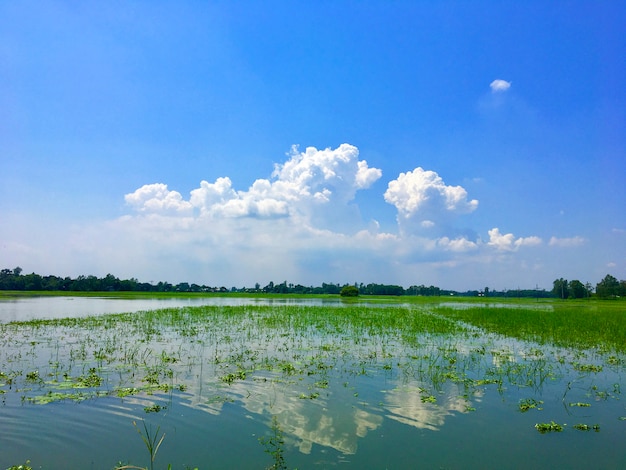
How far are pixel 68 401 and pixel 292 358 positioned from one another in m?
7.68

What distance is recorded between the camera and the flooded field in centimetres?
664

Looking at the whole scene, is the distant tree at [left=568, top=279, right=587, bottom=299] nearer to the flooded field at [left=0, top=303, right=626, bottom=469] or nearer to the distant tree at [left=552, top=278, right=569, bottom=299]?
the distant tree at [left=552, top=278, right=569, bottom=299]

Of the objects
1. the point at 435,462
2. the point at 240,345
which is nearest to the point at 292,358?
the point at 240,345

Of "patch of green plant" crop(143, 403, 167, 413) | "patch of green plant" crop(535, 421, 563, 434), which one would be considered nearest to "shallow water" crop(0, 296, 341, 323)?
"patch of green plant" crop(143, 403, 167, 413)

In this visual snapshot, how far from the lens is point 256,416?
838 cm

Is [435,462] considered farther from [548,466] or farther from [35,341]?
[35,341]

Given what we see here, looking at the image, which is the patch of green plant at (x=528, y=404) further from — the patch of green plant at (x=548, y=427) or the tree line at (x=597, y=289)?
the tree line at (x=597, y=289)

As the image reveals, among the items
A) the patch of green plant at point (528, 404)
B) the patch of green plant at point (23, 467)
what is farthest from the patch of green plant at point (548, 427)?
the patch of green plant at point (23, 467)

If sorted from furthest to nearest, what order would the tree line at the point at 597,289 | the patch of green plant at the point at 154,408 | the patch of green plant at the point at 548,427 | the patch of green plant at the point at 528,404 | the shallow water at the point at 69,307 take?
the tree line at the point at 597,289 → the shallow water at the point at 69,307 → the patch of green plant at the point at 528,404 → the patch of green plant at the point at 154,408 → the patch of green plant at the point at 548,427

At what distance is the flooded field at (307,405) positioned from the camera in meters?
6.64

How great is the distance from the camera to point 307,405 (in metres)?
9.12

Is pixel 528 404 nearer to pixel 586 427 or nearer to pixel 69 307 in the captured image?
pixel 586 427

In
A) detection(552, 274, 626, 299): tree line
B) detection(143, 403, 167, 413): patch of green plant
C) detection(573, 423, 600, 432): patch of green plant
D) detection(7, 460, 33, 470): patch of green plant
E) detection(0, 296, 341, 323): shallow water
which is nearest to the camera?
detection(7, 460, 33, 470): patch of green plant

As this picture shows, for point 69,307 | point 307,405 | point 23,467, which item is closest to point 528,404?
point 307,405
